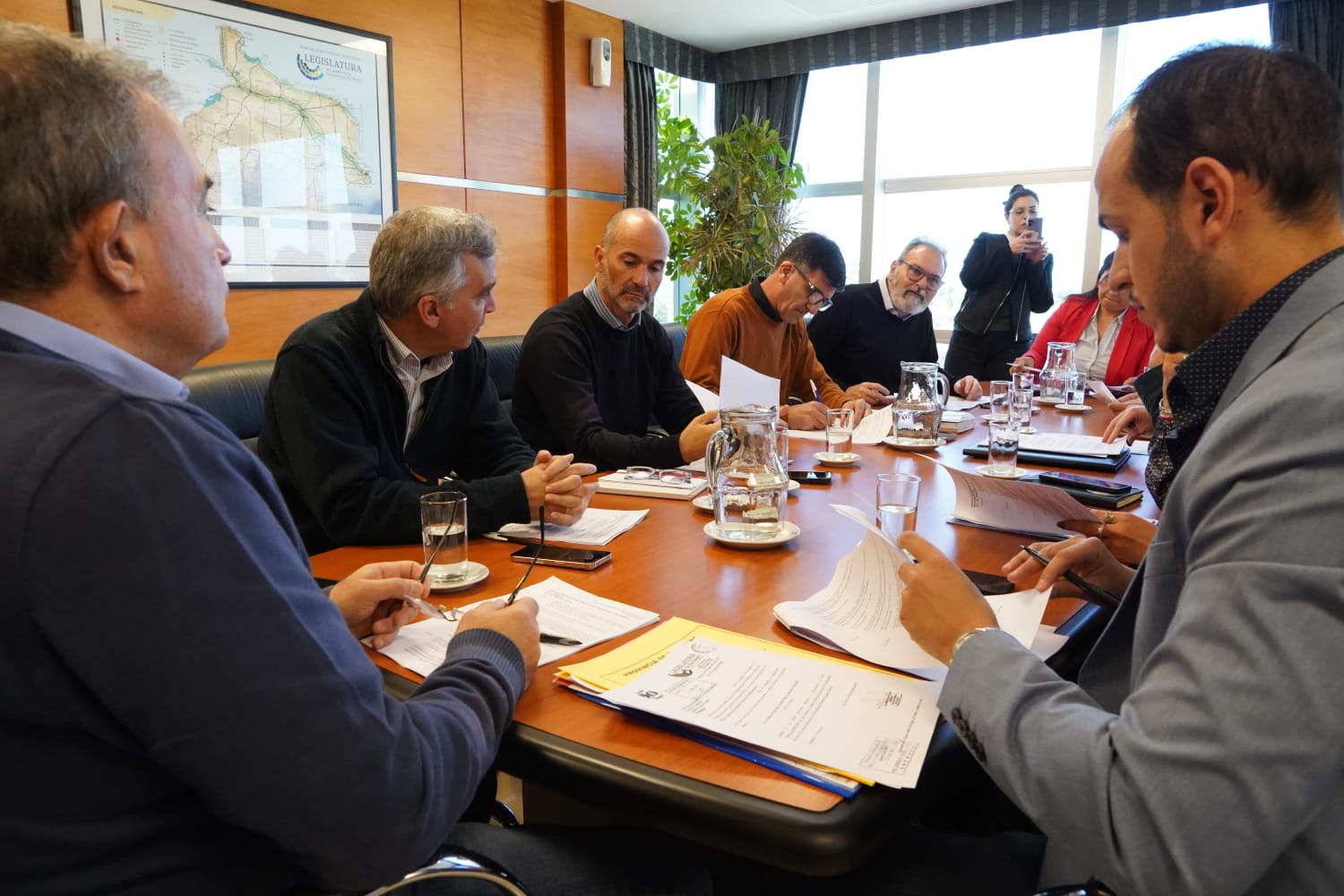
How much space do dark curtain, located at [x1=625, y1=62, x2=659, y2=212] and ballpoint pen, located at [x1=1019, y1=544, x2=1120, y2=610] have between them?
5.02 m

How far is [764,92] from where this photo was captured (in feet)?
21.1

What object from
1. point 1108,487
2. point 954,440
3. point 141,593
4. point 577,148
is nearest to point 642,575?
point 141,593

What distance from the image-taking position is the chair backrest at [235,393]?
215 cm

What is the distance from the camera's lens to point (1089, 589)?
1.07m

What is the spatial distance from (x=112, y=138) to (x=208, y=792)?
50 cm

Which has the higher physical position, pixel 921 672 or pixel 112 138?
pixel 112 138

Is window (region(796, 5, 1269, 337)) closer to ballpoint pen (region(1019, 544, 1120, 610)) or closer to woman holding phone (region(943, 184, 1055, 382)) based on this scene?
woman holding phone (region(943, 184, 1055, 382))

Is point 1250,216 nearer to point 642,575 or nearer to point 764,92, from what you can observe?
point 642,575

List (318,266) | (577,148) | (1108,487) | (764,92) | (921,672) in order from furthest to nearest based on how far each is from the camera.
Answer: (764,92) < (577,148) < (318,266) < (1108,487) < (921,672)

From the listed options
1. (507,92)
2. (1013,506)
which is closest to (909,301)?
(507,92)

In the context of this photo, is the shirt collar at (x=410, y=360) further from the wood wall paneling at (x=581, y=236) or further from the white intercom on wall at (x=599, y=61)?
the white intercom on wall at (x=599, y=61)

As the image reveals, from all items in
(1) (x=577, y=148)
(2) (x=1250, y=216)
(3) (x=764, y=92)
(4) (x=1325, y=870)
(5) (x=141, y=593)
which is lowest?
(4) (x=1325, y=870)

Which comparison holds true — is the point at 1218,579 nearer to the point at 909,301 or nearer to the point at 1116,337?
the point at 909,301

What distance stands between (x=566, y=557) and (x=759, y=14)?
525 cm
